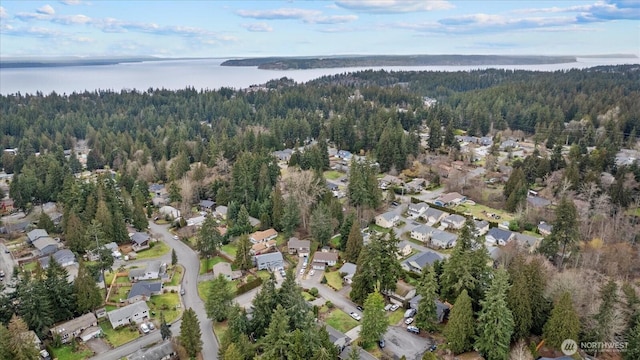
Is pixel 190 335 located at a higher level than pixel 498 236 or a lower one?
lower

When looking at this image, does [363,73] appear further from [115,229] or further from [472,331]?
[472,331]

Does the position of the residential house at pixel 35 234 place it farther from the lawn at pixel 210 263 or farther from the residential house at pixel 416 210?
the residential house at pixel 416 210

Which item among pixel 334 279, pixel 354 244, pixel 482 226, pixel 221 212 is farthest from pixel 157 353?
pixel 482 226

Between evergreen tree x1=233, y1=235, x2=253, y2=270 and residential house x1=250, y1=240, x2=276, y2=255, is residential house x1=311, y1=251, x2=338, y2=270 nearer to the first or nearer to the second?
residential house x1=250, y1=240, x2=276, y2=255

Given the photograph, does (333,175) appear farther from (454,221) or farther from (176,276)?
(176,276)

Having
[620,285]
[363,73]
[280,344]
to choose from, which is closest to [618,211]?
[620,285]

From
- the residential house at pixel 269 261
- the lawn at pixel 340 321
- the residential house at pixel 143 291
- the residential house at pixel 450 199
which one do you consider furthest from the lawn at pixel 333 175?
the lawn at pixel 340 321

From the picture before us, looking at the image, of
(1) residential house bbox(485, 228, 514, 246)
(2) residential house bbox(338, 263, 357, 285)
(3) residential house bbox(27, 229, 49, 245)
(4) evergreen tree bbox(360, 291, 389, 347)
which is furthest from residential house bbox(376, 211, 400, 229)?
(3) residential house bbox(27, 229, 49, 245)
